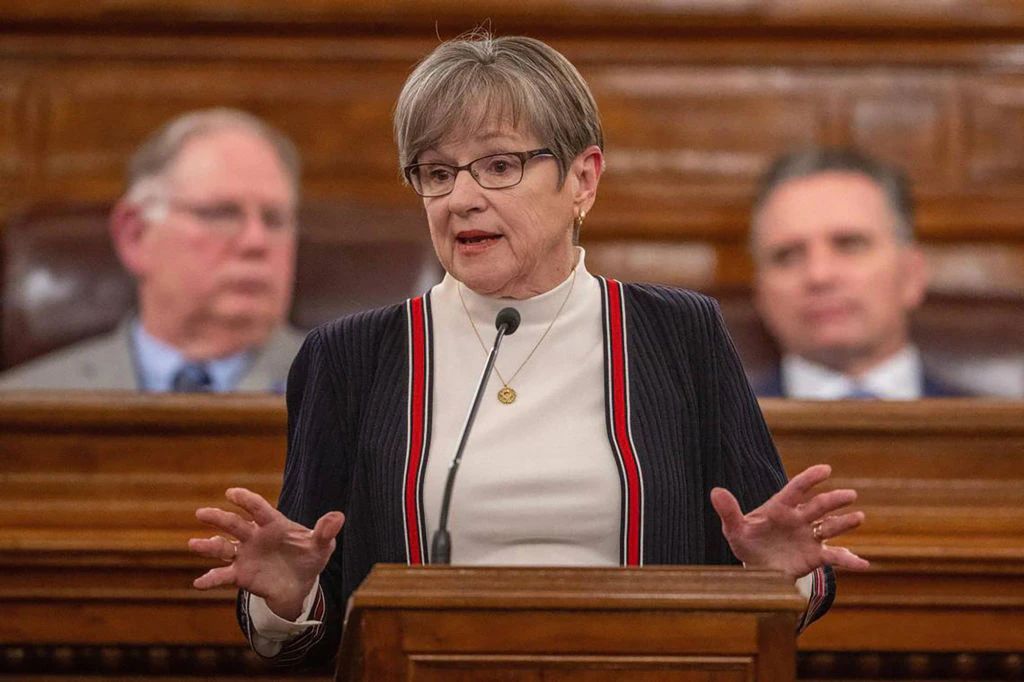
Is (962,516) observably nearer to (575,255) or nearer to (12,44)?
(575,255)

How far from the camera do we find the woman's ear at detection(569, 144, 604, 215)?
4.81 ft

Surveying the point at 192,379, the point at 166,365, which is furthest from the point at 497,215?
the point at 166,365

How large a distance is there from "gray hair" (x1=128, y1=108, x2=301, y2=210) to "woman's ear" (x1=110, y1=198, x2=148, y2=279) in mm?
40

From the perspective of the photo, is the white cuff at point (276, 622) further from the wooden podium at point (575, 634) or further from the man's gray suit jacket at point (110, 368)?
the man's gray suit jacket at point (110, 368)

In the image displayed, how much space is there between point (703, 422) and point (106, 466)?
98 centimetres

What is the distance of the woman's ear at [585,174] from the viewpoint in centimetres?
147

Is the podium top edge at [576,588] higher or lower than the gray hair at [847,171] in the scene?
lower

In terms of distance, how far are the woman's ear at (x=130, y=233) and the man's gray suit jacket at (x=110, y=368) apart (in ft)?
0.60

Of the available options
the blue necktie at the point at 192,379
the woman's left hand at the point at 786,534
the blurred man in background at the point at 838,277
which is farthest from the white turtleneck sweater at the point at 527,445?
the blurred man in background at the point at 838,277

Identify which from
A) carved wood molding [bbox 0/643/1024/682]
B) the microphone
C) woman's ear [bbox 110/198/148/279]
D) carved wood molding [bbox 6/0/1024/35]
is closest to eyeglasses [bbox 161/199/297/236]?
woman's ear [bbox 110/198/148/279]

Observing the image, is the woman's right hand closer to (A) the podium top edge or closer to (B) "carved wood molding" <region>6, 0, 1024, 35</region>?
(A) the podium top edge

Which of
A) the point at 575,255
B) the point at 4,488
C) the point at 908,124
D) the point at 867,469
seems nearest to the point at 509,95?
the point at 575,255

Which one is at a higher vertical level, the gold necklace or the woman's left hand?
the gold necklace

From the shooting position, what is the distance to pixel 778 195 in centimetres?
311
